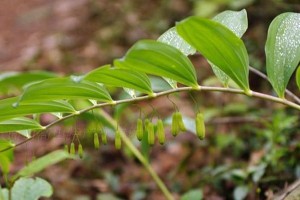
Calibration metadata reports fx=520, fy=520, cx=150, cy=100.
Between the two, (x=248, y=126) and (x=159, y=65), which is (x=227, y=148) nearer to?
(x=248, y=126)

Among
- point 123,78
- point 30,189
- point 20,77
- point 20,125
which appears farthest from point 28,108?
point 20,77

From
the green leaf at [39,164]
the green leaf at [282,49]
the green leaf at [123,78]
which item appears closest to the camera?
the green leaf at [123,78]

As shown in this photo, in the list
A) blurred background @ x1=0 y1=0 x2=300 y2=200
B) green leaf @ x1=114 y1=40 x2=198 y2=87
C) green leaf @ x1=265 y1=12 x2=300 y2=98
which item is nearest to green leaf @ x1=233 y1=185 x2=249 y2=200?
blurred background @ x1=0 y1=0 x2=300 y2=200

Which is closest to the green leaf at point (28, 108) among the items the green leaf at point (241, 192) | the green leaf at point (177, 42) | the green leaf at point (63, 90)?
the green leaf at point (63, 90)

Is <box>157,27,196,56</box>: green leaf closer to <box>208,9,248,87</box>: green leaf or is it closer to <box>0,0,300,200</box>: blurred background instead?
<box>208,9,248,87</box>: green leaf

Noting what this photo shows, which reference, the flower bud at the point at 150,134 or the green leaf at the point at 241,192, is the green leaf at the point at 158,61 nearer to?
the flower bud at the point at 150,134

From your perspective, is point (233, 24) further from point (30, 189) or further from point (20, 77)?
point (20, 77)

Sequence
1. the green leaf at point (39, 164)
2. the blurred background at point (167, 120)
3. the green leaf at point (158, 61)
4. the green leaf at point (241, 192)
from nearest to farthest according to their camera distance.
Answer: the green leaf at point (158, 61) < the green leaf at point (39, 164) < the green leaf at point (241, 192) < the blurred background at point (167, 120)
